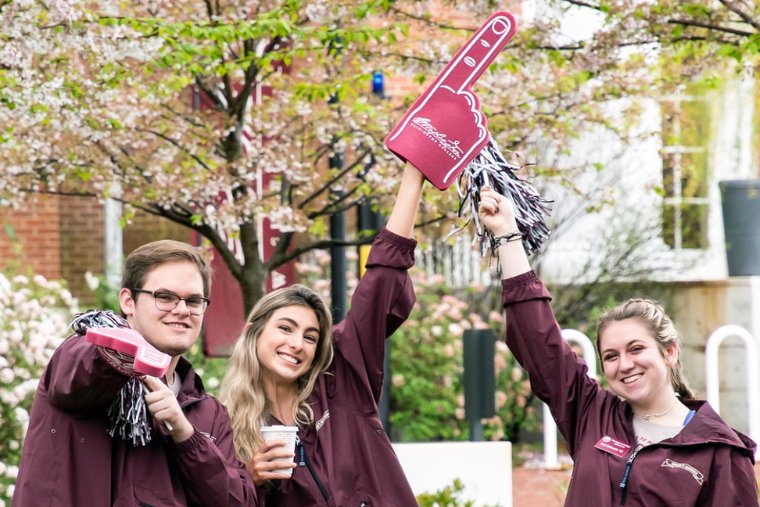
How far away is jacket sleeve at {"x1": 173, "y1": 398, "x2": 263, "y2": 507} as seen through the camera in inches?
95.0

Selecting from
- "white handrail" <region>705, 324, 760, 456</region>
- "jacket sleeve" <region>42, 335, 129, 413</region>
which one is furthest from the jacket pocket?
"white handrail" <region>705, 324, 760, 456</region>

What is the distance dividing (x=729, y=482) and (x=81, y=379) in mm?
1733

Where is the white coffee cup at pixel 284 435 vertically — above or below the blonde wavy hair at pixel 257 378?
below

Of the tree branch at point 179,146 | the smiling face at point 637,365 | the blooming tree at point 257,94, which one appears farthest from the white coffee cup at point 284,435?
the tree branch at point 179,146

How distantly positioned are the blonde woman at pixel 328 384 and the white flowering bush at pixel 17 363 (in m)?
2.78

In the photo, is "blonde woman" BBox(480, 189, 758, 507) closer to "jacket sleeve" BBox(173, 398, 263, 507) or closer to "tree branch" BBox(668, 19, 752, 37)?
"jacket sleeve" BBox(173, 398, 263, 507)

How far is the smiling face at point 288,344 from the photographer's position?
299cm

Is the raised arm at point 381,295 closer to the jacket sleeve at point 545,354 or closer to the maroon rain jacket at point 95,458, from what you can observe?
the jacket sleeve at point 545,354

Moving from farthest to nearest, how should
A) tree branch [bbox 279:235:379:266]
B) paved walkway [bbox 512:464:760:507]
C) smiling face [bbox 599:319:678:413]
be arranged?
paved walkway [bbox 512:464:760:507], tree branch [bbox 279:235:379:266], smiling face [bbox 599:319:678:413]

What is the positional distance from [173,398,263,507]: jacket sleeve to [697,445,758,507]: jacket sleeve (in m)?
1.27

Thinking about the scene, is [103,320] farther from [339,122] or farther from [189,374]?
[339,122]

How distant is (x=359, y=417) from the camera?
2.98 meters

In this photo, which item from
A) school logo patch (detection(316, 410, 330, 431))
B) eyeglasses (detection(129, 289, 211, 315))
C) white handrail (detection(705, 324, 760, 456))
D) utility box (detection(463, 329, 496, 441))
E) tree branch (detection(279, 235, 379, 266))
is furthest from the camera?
white handrail (detection(705, 324, 760, 456))

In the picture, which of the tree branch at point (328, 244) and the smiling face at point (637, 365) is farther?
the tree branch at point (328, 244)
